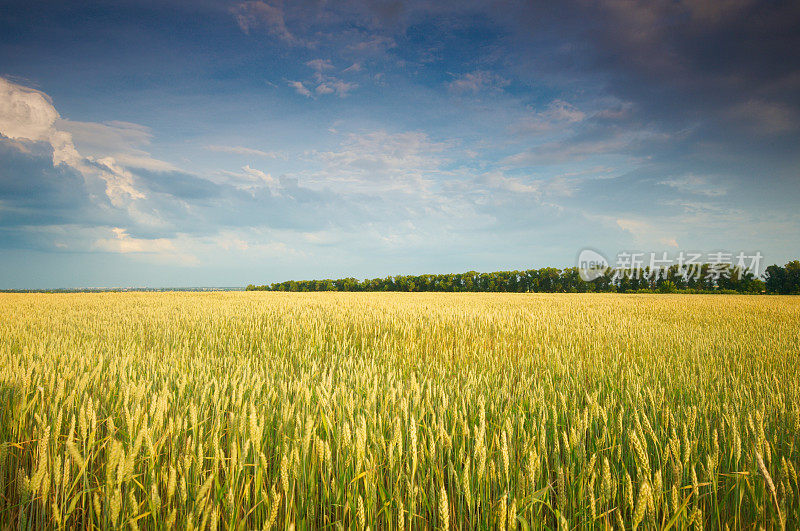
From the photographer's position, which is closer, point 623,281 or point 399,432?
point 399,432

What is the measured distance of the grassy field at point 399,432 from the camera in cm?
142

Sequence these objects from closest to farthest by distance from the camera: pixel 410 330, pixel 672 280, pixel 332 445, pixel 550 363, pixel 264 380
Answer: pixel 332 445 < pixel 264 380 < pixel 550 363 < pixel 410 330 < pixel 672 280

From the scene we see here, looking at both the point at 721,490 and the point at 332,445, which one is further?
the point at 332,445

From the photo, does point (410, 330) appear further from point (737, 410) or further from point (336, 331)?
point (737, 410)

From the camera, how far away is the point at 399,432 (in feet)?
4.83

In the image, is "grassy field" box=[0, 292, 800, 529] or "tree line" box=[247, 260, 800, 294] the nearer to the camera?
"grassy field" box=[0, 292, 800, 529]

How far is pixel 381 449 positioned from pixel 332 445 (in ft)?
1.07

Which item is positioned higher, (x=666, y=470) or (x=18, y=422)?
(x=18, y=422)

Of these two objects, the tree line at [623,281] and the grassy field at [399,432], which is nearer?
the grassy field at [399,432]

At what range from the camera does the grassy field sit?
1417 mm

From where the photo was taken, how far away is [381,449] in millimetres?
1899

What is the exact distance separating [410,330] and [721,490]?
4.09 m

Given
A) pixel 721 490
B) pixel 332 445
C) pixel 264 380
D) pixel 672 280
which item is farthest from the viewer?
pixel 672 280

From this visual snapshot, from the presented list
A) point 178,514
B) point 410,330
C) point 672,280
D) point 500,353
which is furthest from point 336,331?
point 672,280
